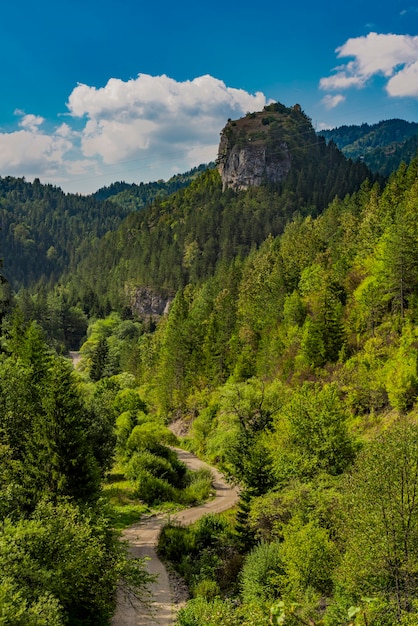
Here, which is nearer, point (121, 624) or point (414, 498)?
point (414, 498)

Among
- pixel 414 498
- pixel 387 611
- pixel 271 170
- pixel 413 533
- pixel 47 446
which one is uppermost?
pixel 271 170

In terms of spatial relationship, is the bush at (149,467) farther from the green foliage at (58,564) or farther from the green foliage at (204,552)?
the green foliage at (58,564)

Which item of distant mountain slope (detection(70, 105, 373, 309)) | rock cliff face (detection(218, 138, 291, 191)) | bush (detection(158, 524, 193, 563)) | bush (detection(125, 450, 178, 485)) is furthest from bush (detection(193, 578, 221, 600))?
rock cliff face (detection(218, 138, 291, 191))

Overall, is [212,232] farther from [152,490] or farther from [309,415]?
[309,415]

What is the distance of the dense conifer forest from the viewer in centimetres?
1859

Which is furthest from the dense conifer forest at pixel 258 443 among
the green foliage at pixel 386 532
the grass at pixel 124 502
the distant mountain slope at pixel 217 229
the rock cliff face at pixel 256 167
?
the rock cliff face at pixel 256 167

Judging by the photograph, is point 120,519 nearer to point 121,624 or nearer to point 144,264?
point 121,624

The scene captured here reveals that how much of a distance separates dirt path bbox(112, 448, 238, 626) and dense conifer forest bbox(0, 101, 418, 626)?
1.32m

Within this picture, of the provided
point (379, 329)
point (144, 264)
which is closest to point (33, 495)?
point (379, 329)

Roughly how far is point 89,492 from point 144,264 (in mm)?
155579

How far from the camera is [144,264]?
17750cm

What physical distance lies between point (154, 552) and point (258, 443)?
1126cm

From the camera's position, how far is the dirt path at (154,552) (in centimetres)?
2400

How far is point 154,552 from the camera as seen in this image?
109ft
